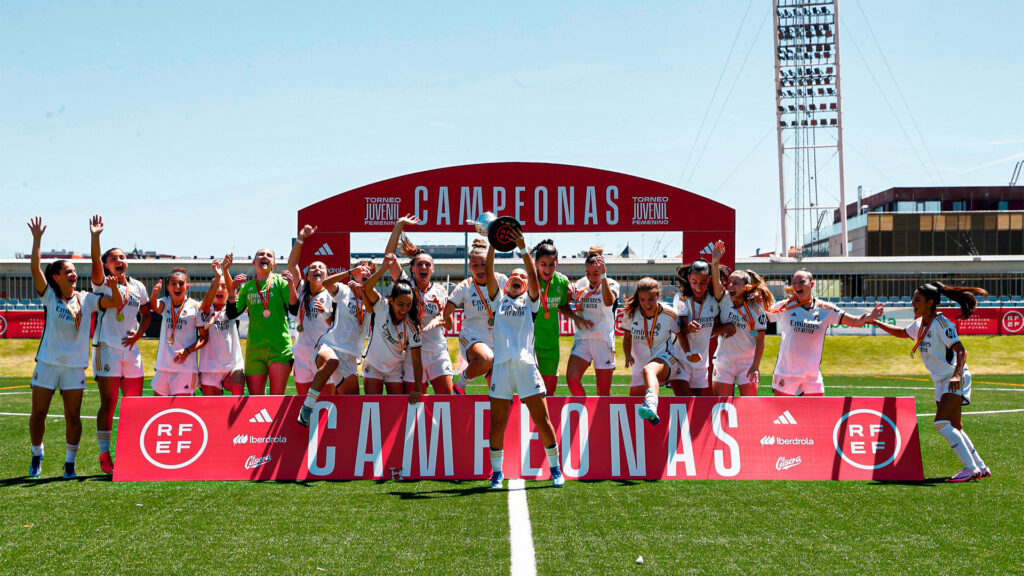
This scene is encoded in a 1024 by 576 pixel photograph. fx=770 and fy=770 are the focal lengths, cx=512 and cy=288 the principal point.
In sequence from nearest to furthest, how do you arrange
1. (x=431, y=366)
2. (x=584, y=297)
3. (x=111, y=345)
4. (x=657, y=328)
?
(x=111, y=345) < (x=657, y=328) < (x=431, y=366) < (x=584, y=297)

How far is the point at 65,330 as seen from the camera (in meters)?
7.21

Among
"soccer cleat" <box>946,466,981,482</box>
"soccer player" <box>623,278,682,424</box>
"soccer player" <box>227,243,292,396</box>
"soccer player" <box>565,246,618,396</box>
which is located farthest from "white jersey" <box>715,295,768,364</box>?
"soccer player" <box>227,243,292,396</box>

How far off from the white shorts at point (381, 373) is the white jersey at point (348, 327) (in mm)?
190

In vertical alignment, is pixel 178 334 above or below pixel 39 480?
above

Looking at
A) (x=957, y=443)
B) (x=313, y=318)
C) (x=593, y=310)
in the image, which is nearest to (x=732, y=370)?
(x=593, y=310)

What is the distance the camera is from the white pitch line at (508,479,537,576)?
4555 millimetres

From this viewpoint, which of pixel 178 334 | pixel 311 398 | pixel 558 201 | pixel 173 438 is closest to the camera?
pixel 311 398

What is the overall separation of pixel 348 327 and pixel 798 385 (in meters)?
4.81

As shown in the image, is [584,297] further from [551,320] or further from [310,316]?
[310,316]

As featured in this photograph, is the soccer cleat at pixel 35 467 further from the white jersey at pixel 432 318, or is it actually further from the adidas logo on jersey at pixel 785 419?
the adidas logo on jersey at pixel 785 419

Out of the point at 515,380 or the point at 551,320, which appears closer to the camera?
the point at 515,380

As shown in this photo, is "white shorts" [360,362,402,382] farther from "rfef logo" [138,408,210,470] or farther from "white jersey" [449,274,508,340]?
"rfef logo" [138,408,210,470]

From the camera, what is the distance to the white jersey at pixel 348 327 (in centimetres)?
762

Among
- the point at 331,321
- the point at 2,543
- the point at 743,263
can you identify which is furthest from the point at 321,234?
the point at 743,263
